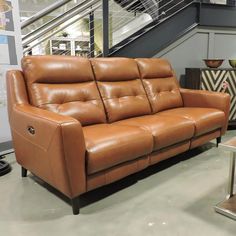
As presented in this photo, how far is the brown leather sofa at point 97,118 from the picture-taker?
1.53 m

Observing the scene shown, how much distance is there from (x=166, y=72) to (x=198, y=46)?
1121 millimetres

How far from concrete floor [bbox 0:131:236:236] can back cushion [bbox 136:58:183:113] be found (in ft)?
2.65

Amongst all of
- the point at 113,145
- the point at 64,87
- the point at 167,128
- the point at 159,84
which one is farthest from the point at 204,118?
the point at 64,87

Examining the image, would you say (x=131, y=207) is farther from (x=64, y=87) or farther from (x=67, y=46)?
(x=67, y=46)

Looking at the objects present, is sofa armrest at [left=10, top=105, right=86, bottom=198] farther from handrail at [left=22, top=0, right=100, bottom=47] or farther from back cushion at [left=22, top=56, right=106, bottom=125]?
handrail at [left=22, top=0, right=100, bottom=47]

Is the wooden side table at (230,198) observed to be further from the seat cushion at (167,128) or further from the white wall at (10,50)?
the white wall at (10,50)

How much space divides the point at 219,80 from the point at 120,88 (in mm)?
1510

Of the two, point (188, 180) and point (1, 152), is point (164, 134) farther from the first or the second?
point (1, 152)

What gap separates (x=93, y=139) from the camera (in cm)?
167

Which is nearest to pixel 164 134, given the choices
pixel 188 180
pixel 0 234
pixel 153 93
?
pixel 188 180

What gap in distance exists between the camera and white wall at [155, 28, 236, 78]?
3.59 metres

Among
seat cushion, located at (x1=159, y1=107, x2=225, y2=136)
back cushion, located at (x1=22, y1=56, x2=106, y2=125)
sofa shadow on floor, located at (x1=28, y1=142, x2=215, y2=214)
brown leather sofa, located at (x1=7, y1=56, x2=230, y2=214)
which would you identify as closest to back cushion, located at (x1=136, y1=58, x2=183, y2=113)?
brown leather sofa, located at (x1=7, y1=56, x2=230, y2=214)

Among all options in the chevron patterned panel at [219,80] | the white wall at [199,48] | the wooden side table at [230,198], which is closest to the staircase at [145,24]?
the white wall at [199,48]

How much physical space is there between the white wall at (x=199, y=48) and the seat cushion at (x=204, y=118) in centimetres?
122
